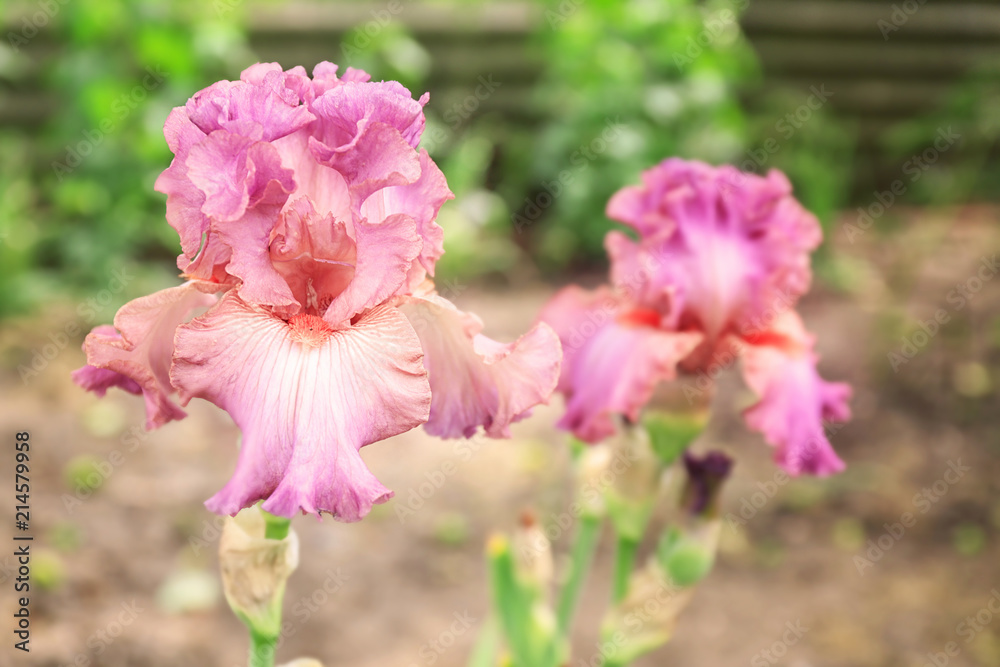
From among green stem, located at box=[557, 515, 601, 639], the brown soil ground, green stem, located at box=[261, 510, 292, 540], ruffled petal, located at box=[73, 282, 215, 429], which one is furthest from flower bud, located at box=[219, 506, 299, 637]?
the brown soil ground

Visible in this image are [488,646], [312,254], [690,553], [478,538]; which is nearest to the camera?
[312,254]

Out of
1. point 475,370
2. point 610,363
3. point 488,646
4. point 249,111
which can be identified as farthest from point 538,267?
point 249,111

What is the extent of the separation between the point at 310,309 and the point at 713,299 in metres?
0.68

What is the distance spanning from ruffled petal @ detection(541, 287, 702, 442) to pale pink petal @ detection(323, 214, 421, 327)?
17.7 inches

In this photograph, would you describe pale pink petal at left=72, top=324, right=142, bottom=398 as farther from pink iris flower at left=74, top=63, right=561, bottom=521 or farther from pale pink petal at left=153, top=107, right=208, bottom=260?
pale pink petal at left=153, top=107, right=208, bottom=260

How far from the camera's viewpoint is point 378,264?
0.89 meters

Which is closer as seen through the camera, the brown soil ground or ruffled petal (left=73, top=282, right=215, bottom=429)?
ruffled petal (left=73, top=282, right=215, bottom=429)

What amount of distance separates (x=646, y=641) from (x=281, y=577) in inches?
26.9

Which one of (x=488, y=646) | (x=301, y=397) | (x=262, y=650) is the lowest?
(x=488, y=646)

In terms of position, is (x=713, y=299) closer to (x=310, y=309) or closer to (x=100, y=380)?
(x=310, y=309)

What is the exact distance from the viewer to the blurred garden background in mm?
2479

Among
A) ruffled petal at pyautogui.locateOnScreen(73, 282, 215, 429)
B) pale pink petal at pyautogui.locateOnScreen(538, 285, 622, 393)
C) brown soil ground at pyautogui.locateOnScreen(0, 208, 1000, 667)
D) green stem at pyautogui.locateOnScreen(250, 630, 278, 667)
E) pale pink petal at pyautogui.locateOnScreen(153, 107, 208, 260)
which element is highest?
pale pink petal at pyautogui.locateOnScreen(153, 107, 208, 260)

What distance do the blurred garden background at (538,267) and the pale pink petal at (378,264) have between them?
1513mm

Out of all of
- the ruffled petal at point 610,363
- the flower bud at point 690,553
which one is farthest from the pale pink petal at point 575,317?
the flower bud at point 690,553
